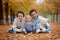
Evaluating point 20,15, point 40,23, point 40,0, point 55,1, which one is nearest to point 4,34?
point 20,15

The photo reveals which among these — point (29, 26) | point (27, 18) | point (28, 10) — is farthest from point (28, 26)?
point (28, 10)

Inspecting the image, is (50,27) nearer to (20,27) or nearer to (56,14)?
(56,14)

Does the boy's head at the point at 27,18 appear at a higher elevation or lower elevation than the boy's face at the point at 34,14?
lower

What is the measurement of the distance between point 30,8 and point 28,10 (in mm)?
41

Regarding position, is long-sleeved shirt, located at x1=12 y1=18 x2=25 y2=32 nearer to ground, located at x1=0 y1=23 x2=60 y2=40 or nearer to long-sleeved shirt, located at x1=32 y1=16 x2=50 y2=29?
ground, located at x1=0 y1=23 x2=60 y2=40

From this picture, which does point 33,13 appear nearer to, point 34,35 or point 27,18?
point 27,18

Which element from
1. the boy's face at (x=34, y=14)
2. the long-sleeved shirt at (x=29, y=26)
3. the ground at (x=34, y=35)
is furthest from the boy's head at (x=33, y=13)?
the ground at (x=34, y=35)

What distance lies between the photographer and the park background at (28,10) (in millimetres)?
2150

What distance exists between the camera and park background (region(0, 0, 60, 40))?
7.06 ft

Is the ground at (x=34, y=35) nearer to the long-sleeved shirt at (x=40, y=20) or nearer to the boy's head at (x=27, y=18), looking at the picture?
the long-sleeved shirt at (x=40, y=20)

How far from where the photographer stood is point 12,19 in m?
2.17

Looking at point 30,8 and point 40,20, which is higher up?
point 30,8

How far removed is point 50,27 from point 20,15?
1.50 ft

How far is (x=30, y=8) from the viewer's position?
2152 millimetres
